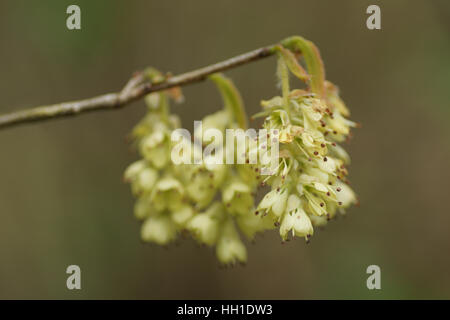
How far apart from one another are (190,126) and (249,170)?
6.52 ft

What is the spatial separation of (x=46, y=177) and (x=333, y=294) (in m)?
2.09

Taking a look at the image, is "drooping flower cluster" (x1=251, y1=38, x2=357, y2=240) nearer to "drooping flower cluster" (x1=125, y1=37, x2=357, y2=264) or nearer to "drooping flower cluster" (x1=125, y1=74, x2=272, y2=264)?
"drooping flower cluster" (x1=125, y1=37, x2=357, y2=264)

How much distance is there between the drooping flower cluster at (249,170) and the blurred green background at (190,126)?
5.41 ft

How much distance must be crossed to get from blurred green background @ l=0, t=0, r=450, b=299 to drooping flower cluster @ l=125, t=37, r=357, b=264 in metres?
1.65

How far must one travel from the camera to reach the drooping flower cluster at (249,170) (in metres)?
1.39

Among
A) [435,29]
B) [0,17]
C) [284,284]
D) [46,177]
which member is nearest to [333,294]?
[284,284]

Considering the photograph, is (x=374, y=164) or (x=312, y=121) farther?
(x=374, y=164)

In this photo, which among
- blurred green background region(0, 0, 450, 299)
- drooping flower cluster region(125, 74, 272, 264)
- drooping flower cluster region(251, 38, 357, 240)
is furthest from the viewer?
blurred green background region(0, 0, 450, 299)

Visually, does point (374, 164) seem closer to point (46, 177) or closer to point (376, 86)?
point (376, 86)

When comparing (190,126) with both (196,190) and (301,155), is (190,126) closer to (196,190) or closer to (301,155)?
(196,190)

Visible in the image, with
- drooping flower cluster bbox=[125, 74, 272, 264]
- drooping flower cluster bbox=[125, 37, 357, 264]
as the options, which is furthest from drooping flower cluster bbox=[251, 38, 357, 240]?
drooping flower cluster bbox=[125, 74, 272, 264]

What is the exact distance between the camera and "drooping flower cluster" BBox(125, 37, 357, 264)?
1.39 metres

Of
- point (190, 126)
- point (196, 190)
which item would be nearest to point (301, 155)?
point (196, 190)

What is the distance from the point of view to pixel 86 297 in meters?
3.38
